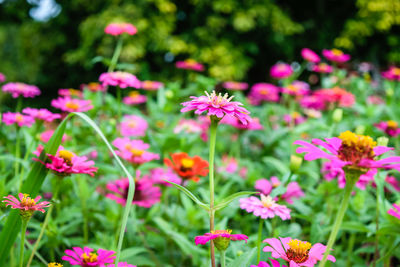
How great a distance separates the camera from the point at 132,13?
381 cm

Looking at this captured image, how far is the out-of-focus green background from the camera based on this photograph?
385 centimetres

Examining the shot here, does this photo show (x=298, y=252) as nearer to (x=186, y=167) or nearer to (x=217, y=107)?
(x=217, y=107)

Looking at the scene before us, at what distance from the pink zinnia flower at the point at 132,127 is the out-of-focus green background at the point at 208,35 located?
86.4 inches

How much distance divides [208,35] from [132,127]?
2.80 metres

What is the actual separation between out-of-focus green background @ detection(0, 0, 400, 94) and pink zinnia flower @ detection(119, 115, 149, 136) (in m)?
2.19

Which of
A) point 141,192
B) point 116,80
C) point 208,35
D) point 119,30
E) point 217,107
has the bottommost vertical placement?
point 141,192

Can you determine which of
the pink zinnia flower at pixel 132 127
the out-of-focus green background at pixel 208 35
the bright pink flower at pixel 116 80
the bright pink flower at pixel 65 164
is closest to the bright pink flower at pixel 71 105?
the bright pink flower at pixel 116 80

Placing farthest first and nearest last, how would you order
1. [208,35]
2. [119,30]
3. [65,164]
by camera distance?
1. [208,35]
2. [119,30]
3. [65,164]

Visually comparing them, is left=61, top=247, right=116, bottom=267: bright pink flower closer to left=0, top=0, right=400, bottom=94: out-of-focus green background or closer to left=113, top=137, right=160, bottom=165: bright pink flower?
left=113, top=137, right=160, bottom=165: bright pink flower

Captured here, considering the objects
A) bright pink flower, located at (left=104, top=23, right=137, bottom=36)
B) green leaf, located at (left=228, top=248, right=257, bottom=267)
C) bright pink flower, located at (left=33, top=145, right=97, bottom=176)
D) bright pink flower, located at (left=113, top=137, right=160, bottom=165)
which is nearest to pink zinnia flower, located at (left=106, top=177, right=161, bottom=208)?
bright pink flower, located at (left=113, top=137, right=160, bottom=165)

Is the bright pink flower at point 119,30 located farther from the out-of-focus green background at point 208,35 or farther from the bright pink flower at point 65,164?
the out-of-focus green background at point 208,35

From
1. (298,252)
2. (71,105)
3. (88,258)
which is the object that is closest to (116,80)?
(71,105)

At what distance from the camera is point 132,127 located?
56.2 inches

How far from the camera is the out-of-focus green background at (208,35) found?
385 centimetres
